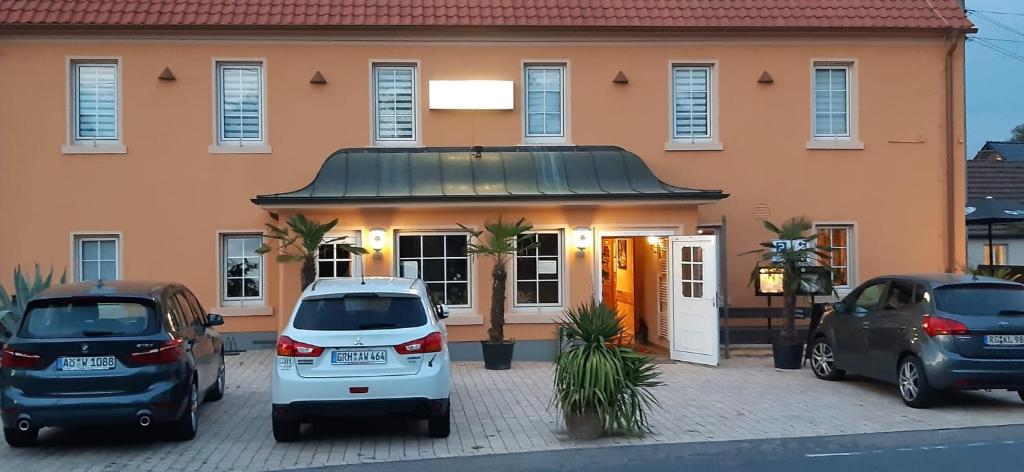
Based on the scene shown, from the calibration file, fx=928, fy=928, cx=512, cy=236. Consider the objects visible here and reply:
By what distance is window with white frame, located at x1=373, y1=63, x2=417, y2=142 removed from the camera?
16.8 m

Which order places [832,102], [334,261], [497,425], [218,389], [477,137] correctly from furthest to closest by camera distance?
[832,102] < [477,137] < [334,261] < [218,389] < [497,425]

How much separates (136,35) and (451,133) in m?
5.79

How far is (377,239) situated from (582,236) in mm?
3390

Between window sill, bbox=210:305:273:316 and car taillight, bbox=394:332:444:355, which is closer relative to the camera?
car taillight, bbox=394:332:444:355

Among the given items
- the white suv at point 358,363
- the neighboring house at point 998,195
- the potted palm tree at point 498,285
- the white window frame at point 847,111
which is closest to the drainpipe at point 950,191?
the white window frame at point 847,111

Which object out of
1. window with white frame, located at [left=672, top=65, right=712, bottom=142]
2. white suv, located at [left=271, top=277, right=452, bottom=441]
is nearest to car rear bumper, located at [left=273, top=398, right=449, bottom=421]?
white suv, located at [left=271, top=277, right=452, bottom=441]

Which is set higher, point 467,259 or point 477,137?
point 477,137

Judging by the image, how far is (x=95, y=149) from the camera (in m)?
16.3

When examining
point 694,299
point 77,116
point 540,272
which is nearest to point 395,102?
point 540,272

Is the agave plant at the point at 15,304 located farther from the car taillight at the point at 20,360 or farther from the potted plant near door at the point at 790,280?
the potted plant near door at the point at 790,280

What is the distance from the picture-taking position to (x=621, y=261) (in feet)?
62.7

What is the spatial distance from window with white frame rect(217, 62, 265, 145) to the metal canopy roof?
67.3 inches

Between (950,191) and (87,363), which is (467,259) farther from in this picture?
(950,191)

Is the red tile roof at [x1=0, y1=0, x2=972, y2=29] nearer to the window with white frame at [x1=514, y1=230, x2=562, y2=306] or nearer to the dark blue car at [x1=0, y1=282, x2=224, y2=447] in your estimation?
the window with white frame at [x1=514, y1=230, x2=562, y2=306]
